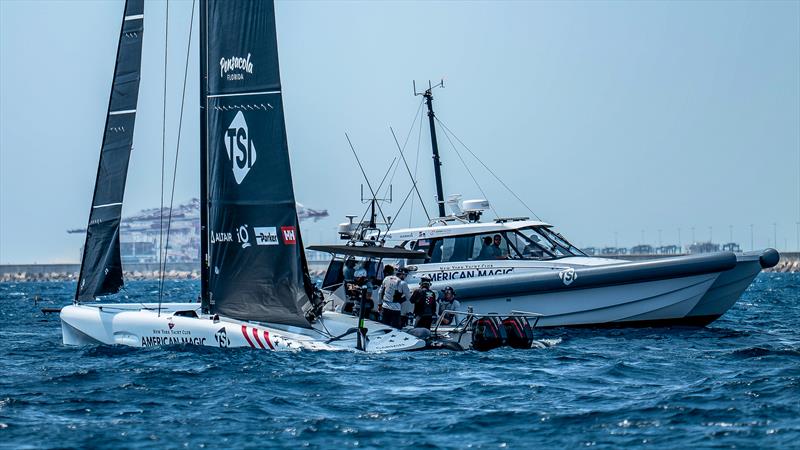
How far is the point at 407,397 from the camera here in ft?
44.7

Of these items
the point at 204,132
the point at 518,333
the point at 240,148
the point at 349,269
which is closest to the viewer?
the point at 240,148

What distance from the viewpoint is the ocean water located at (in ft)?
Result: 37.0

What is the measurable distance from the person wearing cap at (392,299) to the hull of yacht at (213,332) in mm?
437

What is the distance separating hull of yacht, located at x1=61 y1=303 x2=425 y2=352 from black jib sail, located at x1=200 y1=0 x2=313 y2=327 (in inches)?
17.3

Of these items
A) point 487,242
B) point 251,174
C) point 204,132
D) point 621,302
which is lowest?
point 621,302

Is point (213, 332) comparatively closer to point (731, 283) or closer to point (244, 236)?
point (244, 236)

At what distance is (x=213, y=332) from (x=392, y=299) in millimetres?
3081

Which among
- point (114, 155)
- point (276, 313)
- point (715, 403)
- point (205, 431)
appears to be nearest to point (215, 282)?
point (276, 313)

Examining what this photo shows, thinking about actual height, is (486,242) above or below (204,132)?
below

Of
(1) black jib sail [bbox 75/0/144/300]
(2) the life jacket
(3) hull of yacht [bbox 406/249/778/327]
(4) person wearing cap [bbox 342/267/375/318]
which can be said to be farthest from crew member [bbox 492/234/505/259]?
(1) black jib sail [bbox 75/0/144/300]

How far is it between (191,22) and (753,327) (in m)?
13.6

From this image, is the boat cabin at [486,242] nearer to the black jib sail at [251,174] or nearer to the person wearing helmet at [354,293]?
the person wearing helmet at [354,293]

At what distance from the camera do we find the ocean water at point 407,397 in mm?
11289

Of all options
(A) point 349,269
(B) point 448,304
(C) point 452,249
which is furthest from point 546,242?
(B) point 448,304
